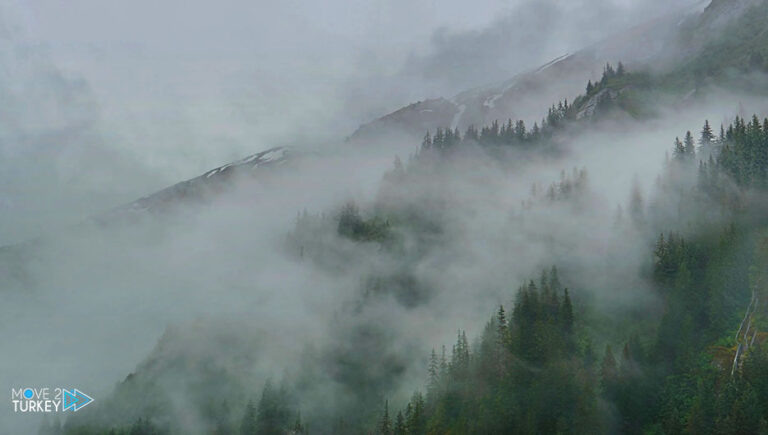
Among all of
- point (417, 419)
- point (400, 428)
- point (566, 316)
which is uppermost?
point (566, 316)

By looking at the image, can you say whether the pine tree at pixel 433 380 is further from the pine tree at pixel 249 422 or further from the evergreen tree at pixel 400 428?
the pine tree at pixel 249 422

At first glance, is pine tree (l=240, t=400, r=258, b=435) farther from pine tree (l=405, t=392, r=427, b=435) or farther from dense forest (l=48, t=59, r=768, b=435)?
pine tree (l=405, t=392, r=427, b=435)

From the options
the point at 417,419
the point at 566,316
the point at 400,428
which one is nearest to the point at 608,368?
the point at 566,316

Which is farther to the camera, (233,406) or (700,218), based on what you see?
(233,406)

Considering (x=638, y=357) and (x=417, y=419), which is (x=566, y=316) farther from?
(x=417, y=419)

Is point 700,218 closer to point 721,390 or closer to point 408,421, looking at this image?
Result: point 721,390

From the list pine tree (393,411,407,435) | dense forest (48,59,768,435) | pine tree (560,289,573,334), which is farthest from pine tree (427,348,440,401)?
pine tree (560,289,573,334)

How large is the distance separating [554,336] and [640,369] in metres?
19.3

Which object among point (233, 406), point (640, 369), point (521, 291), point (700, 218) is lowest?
point (233, 406)

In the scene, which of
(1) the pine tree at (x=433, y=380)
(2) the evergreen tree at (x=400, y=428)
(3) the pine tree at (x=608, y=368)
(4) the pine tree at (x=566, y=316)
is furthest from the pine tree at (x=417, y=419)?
(3) the pine tree at (x=608, y=368)

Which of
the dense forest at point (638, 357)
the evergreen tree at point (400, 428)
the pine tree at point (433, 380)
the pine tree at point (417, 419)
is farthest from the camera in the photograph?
the pine tree at point (433, 380)

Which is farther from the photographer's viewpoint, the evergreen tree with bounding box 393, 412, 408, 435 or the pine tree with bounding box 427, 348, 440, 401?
the pine tree with bounding box 427, 348, 440, 401

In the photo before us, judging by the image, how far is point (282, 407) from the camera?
16788 centimetres

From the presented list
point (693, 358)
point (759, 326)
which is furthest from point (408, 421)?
point (759, 326)
